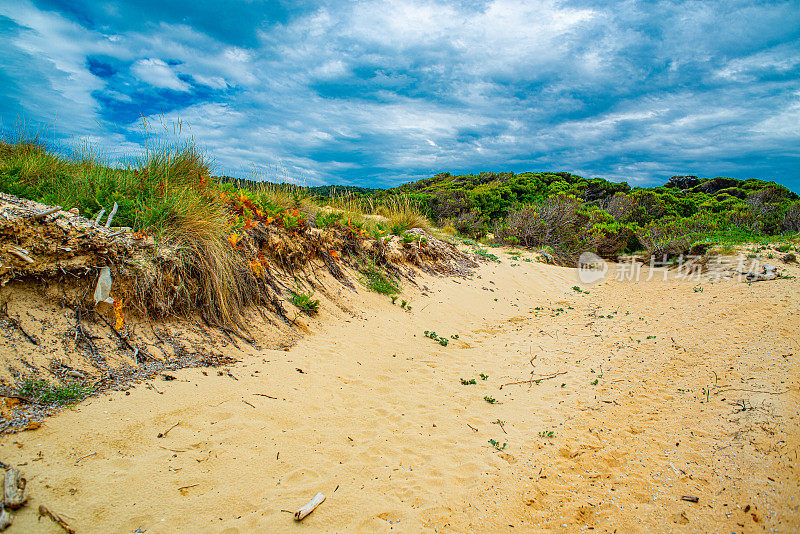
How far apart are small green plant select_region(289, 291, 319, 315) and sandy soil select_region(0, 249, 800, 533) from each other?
46 centimetres

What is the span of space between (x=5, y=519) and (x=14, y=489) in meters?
0.20

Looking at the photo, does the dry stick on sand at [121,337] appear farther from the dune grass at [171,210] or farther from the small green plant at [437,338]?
the small green plant at [437,338]

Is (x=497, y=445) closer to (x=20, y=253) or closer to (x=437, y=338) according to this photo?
(x=437, y=338)

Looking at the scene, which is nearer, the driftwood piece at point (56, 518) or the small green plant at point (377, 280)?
the driftwood piece at point (56, 518)

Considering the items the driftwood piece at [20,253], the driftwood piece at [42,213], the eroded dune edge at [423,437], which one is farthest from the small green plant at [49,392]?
the driftwood piece at [42,213]

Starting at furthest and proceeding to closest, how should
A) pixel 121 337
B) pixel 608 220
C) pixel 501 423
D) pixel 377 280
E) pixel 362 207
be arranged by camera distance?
pixel 608 220, pixel 362 207, pixel 377 280, pixel 501 423, pixel 121 337

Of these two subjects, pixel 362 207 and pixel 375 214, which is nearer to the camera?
pixel 362 207

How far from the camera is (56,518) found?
5.76ft

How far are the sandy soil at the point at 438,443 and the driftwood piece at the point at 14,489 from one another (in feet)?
0.18

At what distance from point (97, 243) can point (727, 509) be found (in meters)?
5.43

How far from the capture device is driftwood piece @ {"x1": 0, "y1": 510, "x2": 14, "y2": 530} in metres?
1.62

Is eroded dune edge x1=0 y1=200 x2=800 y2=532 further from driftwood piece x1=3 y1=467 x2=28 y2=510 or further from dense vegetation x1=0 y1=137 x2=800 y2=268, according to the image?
dense vegetation x1=0 y1=137 x2=800 y2=268

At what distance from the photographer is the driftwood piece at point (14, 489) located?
1.72 metres

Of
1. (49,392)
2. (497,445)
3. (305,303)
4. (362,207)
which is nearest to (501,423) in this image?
(497,445)
